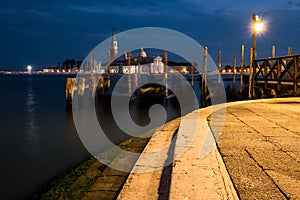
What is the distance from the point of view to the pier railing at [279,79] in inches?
347

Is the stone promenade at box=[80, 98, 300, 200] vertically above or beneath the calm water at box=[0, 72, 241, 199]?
above

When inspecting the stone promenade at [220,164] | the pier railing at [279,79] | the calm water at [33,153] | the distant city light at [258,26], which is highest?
the distant city light at [258,26]

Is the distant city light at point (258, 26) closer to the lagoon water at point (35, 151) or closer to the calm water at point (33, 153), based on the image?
the lagoon water at point (35, 151)

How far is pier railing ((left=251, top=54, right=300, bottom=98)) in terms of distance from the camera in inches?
347

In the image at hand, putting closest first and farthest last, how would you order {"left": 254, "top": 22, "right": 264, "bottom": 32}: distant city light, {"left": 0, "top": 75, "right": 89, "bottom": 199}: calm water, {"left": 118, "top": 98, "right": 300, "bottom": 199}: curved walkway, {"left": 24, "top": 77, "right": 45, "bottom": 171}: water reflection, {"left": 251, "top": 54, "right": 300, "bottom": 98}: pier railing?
{"left": 118, "top": 98, "right": 300, "bottom": 199}: curved walkway, {"left": 0, "top": 75, "right": 89, "bottom": 199}: calm water, {"left": 24, "top": 77, "right": 45, "bottom": 171}: water reflection, {"left": 251, "top": 54, "right": 300, "bottom": 98}: pier railing, {"left": 254, "top": 22, "right": 264, "bottom": 32}: distant city light

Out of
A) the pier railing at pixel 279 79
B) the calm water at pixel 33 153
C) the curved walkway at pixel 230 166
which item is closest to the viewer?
the curved walkway at pixel 230 166

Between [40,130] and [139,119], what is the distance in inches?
171

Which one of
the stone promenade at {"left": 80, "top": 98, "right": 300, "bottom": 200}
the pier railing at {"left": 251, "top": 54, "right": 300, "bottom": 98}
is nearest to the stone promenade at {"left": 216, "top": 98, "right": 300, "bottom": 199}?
the stone promenade at {"left": 80, "top": 98, "right": 300, "bottom": 200}

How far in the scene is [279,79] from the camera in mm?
9633

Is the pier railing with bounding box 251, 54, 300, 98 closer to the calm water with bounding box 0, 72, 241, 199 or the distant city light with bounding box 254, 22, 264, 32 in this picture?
the distant city light with bounding box 254, 22, 264, 32

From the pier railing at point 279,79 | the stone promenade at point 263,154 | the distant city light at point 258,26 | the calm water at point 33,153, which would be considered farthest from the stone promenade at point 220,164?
the distant city light at point 258,26

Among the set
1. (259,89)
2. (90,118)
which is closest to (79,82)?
(90,118)

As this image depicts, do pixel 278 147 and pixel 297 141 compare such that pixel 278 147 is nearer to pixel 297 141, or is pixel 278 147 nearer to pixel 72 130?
pixel 297 141

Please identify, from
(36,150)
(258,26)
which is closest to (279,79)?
(258,26)
